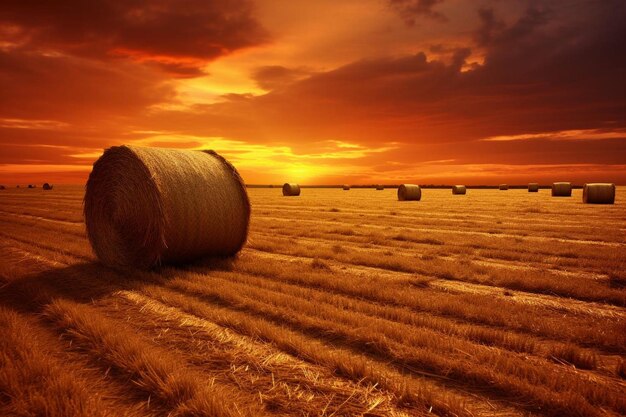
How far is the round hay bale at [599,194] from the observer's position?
86.4ft

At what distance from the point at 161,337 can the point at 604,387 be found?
399 centimetres

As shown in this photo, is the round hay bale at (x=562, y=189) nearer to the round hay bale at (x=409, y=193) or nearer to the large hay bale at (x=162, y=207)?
the round hay bale at (x=409, y=193)

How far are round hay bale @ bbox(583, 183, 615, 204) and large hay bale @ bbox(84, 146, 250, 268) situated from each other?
25293 millimetres

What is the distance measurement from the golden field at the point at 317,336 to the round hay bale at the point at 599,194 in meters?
20.9

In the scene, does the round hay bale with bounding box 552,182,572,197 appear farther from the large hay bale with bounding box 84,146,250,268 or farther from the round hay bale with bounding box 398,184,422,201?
the large hay bale with bounding box 84,146,250,268

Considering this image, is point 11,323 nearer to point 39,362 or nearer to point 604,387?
point 39,362

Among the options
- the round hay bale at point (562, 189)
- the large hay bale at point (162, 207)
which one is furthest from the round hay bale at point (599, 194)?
the large hay bale at point (162, 207)

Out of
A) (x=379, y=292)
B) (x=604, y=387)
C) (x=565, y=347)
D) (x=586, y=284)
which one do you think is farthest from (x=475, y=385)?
(x=586, y=284)

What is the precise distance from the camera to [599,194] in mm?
26484

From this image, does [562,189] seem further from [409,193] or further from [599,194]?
[409,193]

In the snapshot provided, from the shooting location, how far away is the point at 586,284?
21.1 ft

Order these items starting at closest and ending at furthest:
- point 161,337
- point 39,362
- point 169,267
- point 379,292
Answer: point 39,362 < point 161,337 < point 379,292 < point 169,267

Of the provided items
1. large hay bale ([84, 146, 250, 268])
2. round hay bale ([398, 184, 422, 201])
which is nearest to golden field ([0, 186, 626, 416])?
large hay bale ([84, 146, 250, 268])

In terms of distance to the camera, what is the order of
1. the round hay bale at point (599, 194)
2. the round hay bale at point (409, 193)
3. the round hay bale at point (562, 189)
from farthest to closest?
the round hay bale at point (562, 189) < the round hay bale at point (409, 193) < the round hay bale at point (599, 194)
